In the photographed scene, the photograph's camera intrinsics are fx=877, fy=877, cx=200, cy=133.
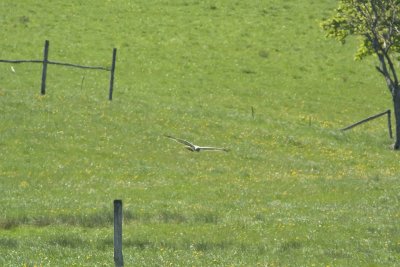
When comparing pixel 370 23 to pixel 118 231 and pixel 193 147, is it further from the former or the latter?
pixel 118 231

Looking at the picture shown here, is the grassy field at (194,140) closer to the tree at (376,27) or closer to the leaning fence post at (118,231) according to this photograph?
the leaning fence post at (118,231)

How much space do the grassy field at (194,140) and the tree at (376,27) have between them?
347 centimetres

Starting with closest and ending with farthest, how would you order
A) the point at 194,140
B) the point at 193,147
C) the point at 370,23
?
1. the point at 193,147
2. the point at 194,140
3. the point at 370,23

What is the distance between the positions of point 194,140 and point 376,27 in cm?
1353

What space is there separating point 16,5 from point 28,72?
17.3 m

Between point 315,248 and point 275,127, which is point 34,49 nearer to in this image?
point 275,127

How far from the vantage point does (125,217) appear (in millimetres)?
26578

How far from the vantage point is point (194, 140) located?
1630 inches

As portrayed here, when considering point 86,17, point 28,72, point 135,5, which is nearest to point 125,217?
point 28,72

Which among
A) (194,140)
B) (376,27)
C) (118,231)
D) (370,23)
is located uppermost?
(370,23)

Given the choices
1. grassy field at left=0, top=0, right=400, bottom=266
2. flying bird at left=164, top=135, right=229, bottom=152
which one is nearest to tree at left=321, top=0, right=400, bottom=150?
grassy field at left=0, top=0, right=400, bottom=266

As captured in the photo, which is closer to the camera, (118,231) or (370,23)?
(118,231)

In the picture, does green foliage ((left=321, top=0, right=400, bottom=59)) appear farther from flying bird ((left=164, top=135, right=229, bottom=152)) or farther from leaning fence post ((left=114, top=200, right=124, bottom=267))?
leaning fence post ((left=114, top=200, right=124, bottom=267))

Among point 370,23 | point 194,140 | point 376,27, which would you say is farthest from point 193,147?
point 376,27
